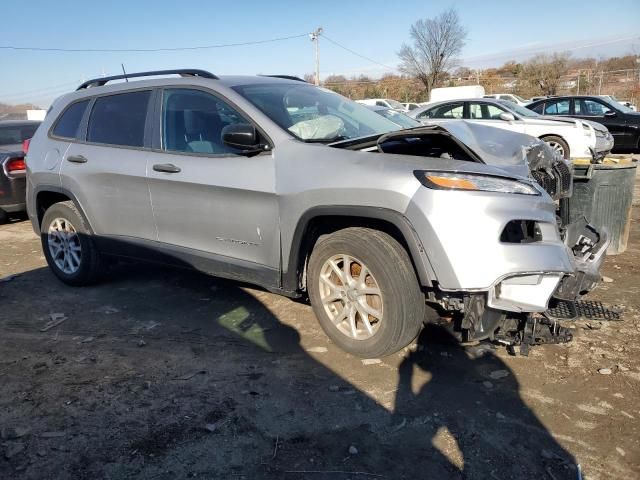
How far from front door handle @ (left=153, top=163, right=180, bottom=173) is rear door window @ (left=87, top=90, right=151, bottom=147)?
13.3 inches

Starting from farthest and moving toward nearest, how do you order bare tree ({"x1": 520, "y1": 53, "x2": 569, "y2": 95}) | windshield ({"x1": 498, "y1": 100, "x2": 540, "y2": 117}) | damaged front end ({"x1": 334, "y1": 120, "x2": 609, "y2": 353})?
bare tree ({"x1": 520, "y1": 53, "x2": 569, "y2": 95}) < windshield ({"x1": 498, "y1": 100, "x2": 540, "y2": 117}) < damaged front end ({"x1": 334, "y1": 120, "x2": 609, "y2": 353})

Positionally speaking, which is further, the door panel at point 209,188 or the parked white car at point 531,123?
the parked white car at point 531,123

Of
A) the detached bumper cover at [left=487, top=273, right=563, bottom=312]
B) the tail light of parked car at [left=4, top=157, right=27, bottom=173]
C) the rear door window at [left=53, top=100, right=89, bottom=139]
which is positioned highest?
the rear door window at [left=53, top=100, right=89, bottom=139]

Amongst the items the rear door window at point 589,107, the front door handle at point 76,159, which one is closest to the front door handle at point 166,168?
the front door handle at point 76,159

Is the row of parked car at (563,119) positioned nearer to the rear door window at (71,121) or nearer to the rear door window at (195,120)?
the rear door window at (71,121)

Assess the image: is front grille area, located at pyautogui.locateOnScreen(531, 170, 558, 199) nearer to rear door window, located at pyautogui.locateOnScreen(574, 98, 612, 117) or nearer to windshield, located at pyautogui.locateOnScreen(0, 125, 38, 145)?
windshield, located at pyautogui.locateOnScreen(0, 125, 38, 145)

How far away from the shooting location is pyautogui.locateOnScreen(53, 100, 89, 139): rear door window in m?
4.87

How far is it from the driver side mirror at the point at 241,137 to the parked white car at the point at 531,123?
326 inches

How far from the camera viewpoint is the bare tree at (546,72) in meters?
35.1

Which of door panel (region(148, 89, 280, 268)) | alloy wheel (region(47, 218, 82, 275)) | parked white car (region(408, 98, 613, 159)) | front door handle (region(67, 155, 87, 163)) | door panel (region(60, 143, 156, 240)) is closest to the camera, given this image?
door panel (region(148, 89, 280, 268))

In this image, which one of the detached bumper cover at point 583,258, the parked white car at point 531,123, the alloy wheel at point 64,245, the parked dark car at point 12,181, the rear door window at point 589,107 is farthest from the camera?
the rear door window at point 589,107

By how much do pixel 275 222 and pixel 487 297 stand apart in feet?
4.67

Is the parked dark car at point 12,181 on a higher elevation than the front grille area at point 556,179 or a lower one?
lower

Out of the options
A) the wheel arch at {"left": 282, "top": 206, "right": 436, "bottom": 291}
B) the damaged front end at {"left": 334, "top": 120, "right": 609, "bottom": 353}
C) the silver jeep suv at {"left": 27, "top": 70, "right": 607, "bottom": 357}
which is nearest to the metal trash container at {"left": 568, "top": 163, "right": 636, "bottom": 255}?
the silver jeep suv at {"left": 27, "top": 70, "right": 607, "bottom": 357}
